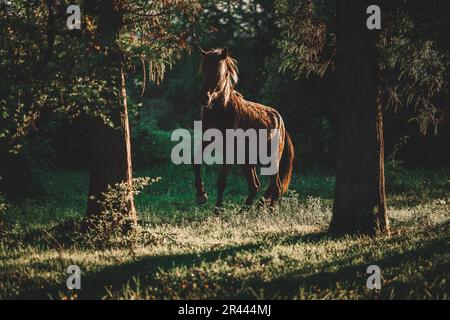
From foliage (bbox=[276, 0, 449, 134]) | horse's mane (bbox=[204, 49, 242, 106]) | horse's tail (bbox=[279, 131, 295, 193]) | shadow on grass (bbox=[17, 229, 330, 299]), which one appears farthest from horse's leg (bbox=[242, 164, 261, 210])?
shadow on grass (bbox=[17, 229, 330, 299])

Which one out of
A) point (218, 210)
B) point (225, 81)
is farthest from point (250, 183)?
point (225, 81)

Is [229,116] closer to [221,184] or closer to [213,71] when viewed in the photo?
[213,71]

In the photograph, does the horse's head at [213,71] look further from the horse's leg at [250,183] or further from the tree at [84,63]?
the horse's leg at [250,183]

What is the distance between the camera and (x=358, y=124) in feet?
34.3

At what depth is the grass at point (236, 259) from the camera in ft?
23.9

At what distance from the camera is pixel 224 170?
13.8m

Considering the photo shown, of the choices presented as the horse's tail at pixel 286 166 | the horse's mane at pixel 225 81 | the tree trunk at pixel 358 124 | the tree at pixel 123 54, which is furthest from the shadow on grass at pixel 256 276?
the horse's tail at pixel 286 166

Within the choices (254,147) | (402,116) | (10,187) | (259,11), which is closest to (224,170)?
(254,147)

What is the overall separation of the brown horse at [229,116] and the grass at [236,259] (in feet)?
2.84

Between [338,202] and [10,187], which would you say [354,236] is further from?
[10,187]

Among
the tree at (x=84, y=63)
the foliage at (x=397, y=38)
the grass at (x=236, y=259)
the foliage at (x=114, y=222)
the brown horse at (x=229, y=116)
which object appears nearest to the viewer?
the grass at (x=236, y=259)

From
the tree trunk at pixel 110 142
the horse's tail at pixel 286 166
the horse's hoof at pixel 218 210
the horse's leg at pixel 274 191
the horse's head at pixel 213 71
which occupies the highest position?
the horse's head at pixel 213 71

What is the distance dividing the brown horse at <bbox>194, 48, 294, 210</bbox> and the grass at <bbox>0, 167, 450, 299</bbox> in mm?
865
